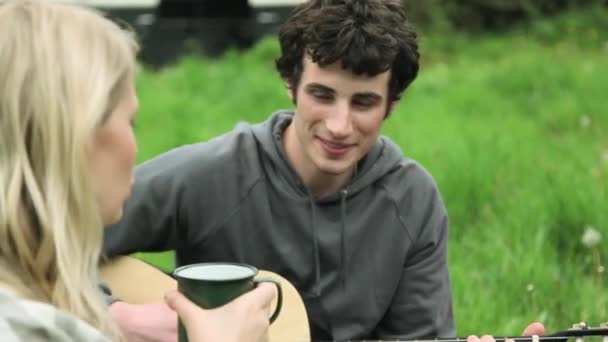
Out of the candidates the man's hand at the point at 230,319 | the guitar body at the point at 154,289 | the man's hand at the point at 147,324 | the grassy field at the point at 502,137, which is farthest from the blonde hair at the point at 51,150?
the grassy field at the point at 502,137

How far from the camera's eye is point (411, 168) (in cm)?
309

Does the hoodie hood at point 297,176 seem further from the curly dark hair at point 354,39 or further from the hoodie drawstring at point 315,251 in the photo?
the curly dark hair at point 354,39

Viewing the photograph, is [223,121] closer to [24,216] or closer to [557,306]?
[557,306]

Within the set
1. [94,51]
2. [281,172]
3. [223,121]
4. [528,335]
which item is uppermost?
[94,51]

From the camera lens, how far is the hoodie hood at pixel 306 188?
3.02 metres

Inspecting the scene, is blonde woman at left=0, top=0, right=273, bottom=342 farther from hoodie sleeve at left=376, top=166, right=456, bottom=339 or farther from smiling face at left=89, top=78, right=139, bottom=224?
hoodie sleeve at left=376, top=166, right=456, bottom=339

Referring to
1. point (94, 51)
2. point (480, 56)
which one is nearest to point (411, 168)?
point (94, 51)

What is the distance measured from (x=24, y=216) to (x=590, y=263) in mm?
2600

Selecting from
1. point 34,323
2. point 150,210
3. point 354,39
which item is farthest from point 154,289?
point 34,323

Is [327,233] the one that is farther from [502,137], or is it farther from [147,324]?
[502,137]

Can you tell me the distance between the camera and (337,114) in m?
2.87

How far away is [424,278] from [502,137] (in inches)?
101

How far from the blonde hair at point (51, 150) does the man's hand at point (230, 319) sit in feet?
0.68

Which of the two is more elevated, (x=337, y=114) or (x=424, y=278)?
(x=337, y=114)
